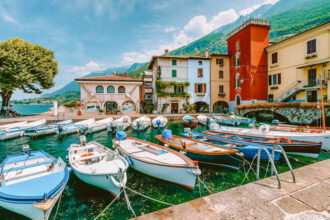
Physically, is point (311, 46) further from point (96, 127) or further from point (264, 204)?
point (96, 127)

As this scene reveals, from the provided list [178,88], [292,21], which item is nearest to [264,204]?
[178,88]

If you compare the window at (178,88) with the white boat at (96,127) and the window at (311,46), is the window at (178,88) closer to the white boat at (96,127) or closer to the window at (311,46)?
the white boat at (96,127)

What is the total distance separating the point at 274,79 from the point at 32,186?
3288cm

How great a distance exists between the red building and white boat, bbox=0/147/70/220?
29.4 m

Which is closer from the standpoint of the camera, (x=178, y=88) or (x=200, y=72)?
(x=178, y=88)

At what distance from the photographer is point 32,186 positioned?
515 centimetres

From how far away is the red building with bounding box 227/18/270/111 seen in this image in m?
27.5

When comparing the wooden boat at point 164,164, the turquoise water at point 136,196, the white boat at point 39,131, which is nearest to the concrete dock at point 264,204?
the wooden boat at point 164,164

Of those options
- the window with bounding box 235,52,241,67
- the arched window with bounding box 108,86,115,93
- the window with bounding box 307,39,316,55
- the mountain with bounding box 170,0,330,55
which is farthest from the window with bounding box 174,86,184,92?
the mountain with bounding box 170,0,330,55

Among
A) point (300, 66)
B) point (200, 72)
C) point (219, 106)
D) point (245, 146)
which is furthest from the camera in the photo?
point (219, 106)

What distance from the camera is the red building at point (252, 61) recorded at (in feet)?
90.3

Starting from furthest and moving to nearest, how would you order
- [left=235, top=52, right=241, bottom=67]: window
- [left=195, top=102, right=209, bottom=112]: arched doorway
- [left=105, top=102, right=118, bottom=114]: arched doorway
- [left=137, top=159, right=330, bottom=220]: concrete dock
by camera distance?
1. [left=195, top=102, right=209, bottom=112]: arched doorway
2. [left=105, top=102, right=118, bottom=114]: arched doorway
3. [left=235, top=52, right=241, bottom=67]: window
4. [left=137, top=159, right=330, bottom=220]: concrete dock

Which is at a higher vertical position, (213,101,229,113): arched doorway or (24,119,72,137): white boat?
(213,101,229,113): arched doorway

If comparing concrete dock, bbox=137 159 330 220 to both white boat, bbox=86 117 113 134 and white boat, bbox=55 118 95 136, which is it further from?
white boat, bbox=86 117 113 134
